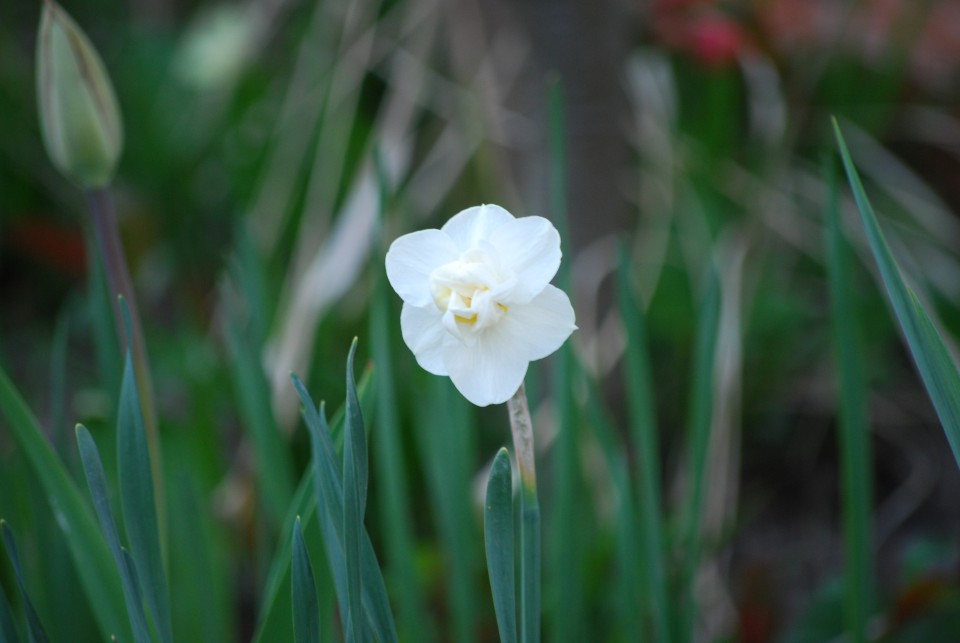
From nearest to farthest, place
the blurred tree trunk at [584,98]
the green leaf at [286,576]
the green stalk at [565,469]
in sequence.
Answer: the green leaf at [286,576] → the green stalk at [565,469] → the blurred tree trunk at [584,98]

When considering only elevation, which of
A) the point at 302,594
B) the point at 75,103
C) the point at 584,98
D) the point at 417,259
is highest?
the point at 584,98

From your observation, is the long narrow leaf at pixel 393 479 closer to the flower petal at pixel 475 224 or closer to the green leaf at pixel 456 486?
the green leaf at pixel 456 486

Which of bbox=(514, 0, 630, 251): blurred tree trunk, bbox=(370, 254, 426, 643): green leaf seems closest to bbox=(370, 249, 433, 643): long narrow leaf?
bbox=(370, 254, 426, 643): green leaf

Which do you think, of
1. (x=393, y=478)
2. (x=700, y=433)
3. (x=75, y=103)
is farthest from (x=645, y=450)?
(x=75, y=103)

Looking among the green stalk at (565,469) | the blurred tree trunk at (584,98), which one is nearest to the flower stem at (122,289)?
the green stalk at (565,469)

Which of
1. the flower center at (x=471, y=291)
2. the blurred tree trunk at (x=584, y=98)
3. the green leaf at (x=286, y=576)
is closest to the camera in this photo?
the flower center at (x=471, y=291)

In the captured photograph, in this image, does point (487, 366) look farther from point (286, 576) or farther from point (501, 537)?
point (286, 576)

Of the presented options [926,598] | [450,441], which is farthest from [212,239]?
[926,598]
